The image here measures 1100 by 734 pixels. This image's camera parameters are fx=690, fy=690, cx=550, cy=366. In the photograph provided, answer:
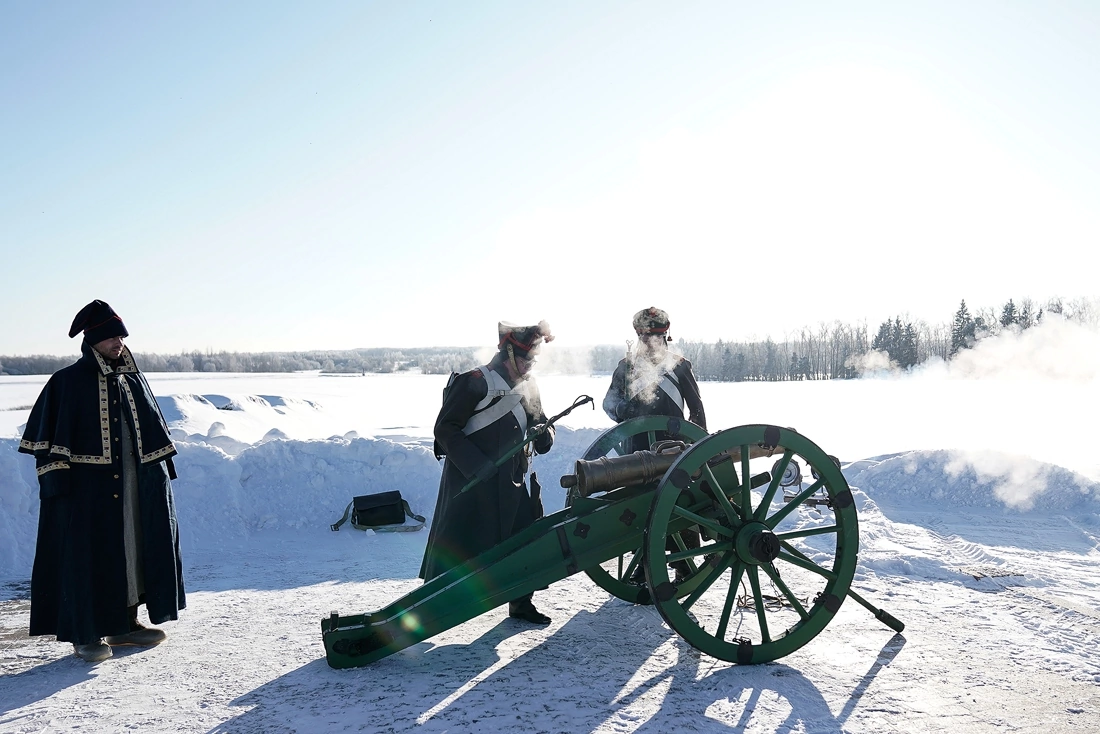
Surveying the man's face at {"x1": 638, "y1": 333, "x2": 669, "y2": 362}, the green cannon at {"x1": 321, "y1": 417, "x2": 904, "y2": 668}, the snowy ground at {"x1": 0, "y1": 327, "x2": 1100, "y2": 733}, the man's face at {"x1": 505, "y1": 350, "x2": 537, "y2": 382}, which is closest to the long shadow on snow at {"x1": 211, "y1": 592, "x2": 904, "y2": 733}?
the snowy ground at {"x1": 0, "y1": 327, "x2": 1100, "y2": 733}

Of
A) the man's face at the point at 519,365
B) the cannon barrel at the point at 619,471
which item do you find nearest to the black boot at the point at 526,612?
the cannon barrel at the point at 619,471

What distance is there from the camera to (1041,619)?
160 inches

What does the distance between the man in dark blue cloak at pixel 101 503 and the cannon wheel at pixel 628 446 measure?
247 cm

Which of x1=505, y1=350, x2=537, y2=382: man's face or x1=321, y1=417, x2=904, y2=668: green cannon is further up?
x1=505, y1=350, x2=537, y2=382: man's face

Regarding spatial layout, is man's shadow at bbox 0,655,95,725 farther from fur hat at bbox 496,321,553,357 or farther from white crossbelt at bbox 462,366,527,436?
fur hat at bbox 496,321,553,357

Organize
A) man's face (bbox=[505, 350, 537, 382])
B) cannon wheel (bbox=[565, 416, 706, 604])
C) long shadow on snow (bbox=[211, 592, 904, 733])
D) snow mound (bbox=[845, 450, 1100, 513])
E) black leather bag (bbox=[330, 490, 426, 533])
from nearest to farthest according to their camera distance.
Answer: long shadow on snow (bbox=[211, 592, 904, 733]), man's face (bbox=[505, 350, 537, 382]), cannon wheel (bbox=[565, 416, 706, 604]), black leather bag (bbox=[330, 490, 426, 533]), snow mound (bbox=[845, 450, 1100, 513])

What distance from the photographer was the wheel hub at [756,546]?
3455 millimetres

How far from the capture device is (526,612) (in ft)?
13.9

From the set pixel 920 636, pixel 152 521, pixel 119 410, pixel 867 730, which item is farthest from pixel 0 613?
pixel 920 636

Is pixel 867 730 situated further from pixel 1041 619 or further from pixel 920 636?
pixel 1041 619

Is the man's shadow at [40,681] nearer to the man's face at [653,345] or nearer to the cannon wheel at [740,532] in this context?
the cannon wheel at [740,532]

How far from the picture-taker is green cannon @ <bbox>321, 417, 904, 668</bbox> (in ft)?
11.1

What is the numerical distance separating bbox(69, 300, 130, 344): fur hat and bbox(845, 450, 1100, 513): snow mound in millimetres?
7080

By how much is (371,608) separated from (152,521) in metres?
1.43
